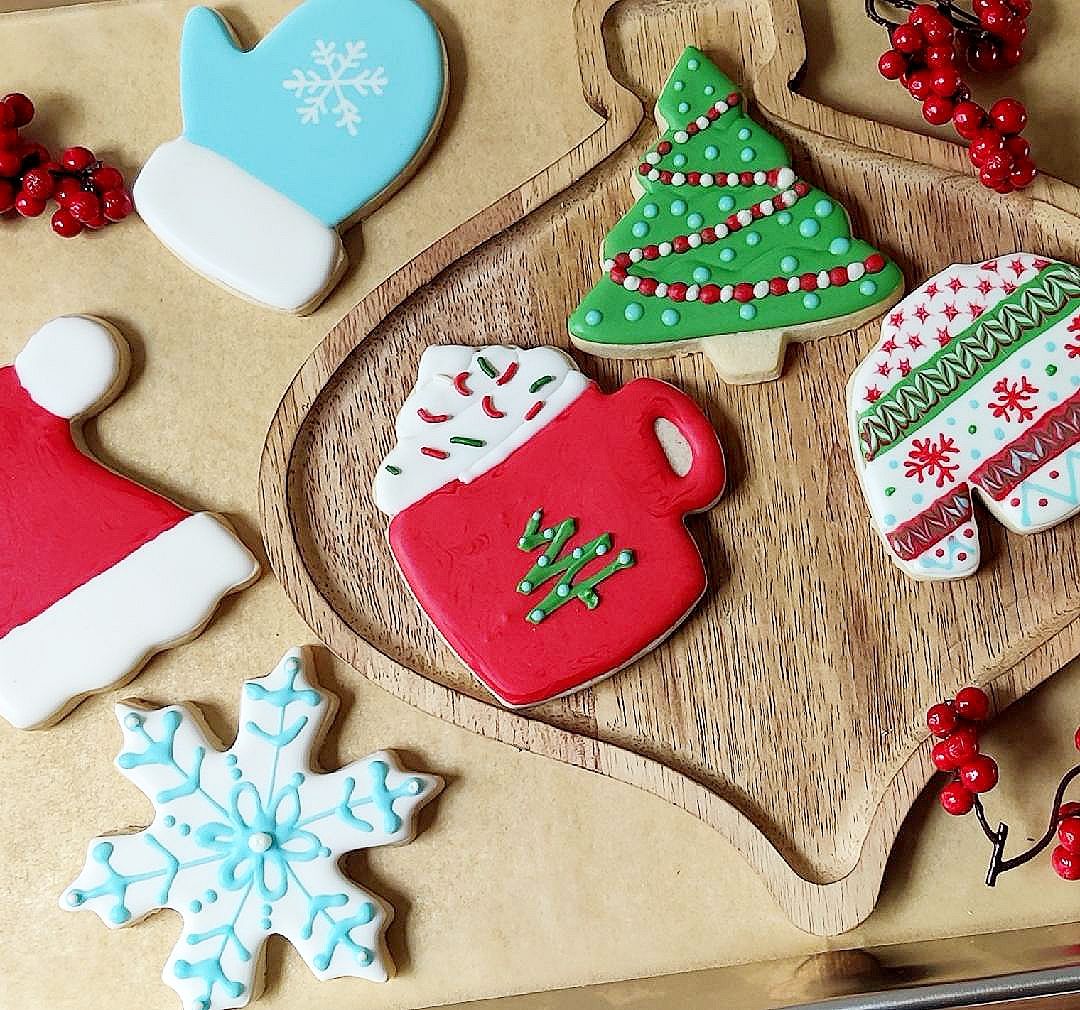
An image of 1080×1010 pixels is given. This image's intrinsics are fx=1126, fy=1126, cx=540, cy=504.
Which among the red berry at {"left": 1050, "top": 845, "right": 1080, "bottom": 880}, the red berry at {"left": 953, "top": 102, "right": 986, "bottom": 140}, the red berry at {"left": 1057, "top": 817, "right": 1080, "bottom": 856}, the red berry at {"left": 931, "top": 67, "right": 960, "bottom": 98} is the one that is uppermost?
the red berry at {"left": 931, "top": 67, "right": 960, "bottom": 98}

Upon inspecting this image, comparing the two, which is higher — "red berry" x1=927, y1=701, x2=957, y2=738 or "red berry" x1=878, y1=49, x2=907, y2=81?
"red berry" x1=878, y1=49, x2=907, y2=81

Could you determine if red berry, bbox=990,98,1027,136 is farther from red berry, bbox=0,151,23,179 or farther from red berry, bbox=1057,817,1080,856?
red berry, bbox=0,151,23,179

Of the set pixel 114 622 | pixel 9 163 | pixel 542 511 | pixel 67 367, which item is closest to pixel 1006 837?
pixel 542 511

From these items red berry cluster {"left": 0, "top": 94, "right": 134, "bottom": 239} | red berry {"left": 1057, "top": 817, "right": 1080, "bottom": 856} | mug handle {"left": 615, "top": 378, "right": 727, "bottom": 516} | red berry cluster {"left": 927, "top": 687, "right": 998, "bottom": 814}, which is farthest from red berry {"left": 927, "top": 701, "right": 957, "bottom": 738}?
red berry cluster {"left": 0, "top": 94, "right": 134, "bottom": 239}

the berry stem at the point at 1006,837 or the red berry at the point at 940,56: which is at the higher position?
the red berry at the point at 940,56

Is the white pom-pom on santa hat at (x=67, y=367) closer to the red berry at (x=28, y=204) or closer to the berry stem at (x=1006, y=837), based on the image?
the red berry at (x=28, y=204)

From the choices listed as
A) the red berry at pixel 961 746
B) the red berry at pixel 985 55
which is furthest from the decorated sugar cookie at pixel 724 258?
the red berry at pixel 961 746
